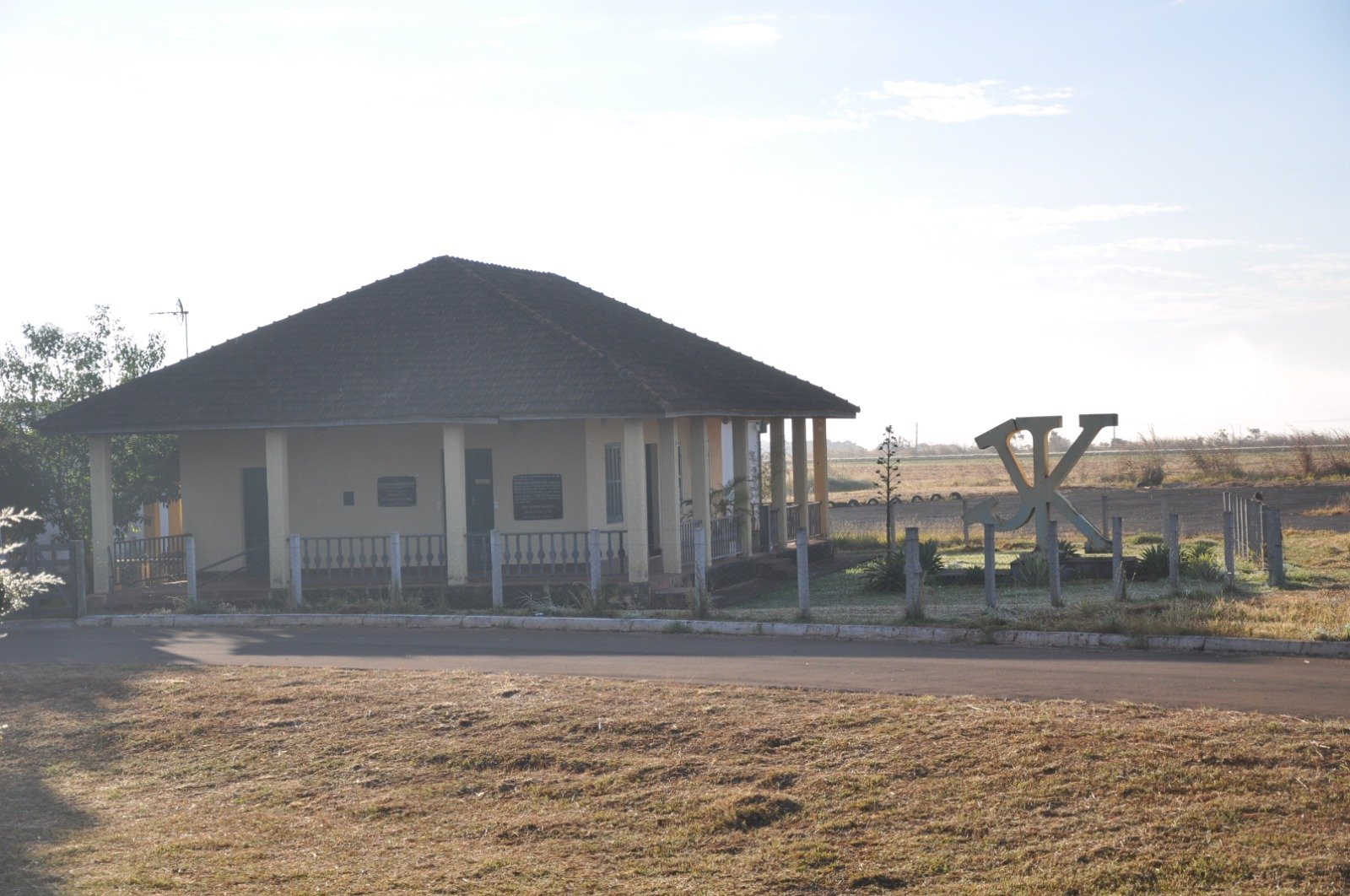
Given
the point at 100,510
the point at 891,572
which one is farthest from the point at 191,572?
the point at 891,572

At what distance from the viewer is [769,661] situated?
526 inches

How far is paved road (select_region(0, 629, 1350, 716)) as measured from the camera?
10930mm

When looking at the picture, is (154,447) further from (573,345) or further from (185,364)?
(573,345)

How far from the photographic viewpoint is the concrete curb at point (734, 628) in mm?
13227

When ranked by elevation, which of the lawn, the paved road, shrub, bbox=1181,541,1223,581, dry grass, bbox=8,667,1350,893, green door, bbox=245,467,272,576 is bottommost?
dry grass, bbox=8,667,1350,893

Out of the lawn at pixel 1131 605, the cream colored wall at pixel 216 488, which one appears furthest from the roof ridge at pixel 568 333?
the cream colored wall at pixel 216 488

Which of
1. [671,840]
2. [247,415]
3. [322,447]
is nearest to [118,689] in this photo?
[671,840]

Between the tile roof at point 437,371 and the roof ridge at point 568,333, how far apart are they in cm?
4

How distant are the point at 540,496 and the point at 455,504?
1.98m

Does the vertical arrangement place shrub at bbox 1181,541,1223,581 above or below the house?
below

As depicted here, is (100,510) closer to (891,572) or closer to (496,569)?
(496,569)

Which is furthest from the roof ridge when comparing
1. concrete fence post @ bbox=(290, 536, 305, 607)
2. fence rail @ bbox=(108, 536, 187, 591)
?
fence rail @ bbox=(108, 536, 187, 591)

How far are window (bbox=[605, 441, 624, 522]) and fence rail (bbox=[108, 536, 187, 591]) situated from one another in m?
7.02

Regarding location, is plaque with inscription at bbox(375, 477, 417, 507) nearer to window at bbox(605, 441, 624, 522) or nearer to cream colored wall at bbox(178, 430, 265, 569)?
cream colored wall at bbox(178, 430, 265, 569)
